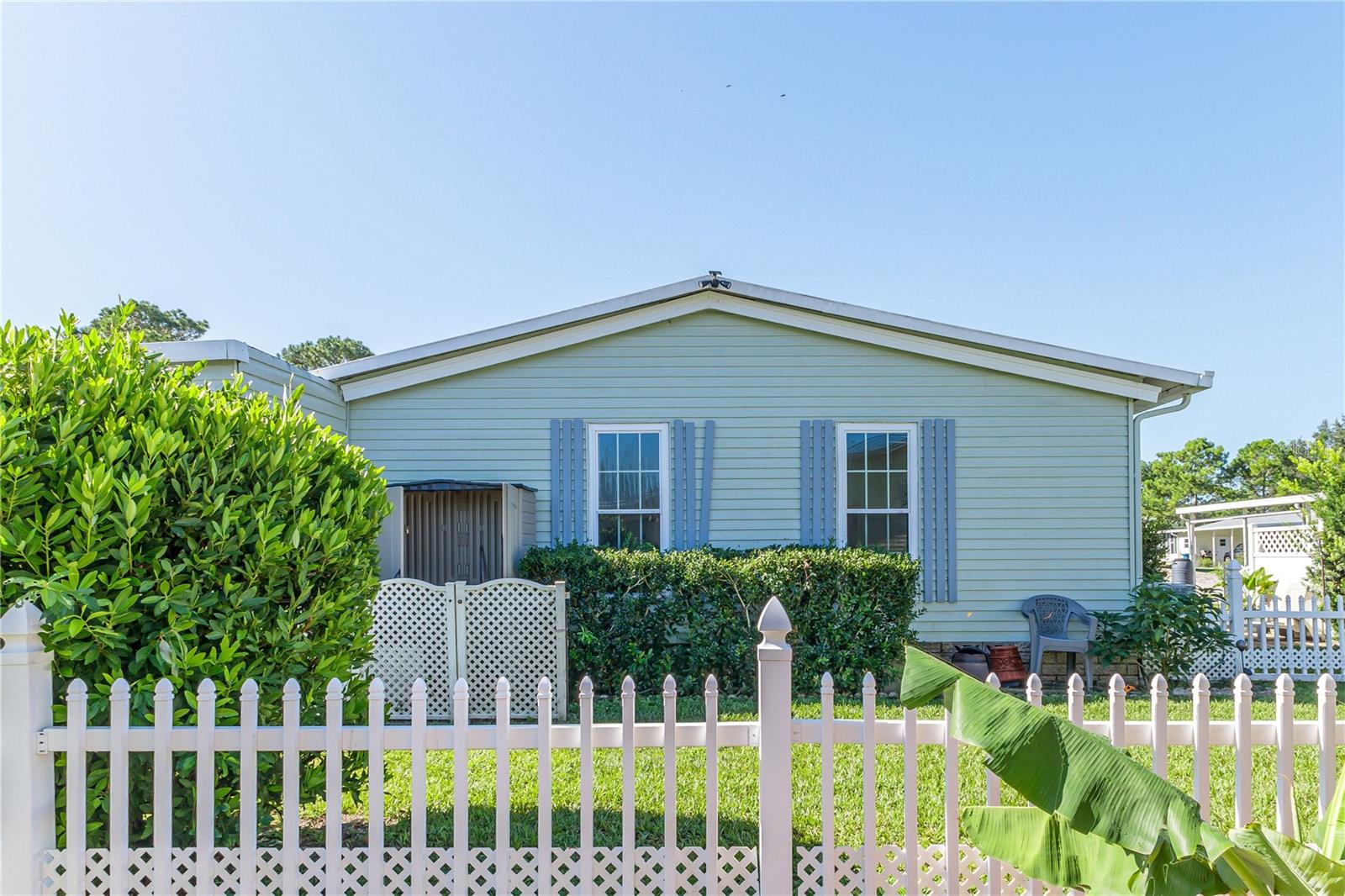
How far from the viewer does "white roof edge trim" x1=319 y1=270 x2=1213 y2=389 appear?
8.64m

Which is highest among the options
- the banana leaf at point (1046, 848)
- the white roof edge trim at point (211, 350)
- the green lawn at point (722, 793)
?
the white roof edge trim at point (211, 350)

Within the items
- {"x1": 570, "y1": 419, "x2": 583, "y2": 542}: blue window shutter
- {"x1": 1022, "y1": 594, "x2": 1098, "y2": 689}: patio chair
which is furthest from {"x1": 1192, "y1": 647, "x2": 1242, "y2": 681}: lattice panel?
{"x1": 570, "y1": 419, "x2": 583, "y2": 542}: blue window shutter

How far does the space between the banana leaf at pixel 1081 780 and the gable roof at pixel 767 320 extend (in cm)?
716

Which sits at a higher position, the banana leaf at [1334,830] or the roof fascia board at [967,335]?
the roof fascia board at [967,335]

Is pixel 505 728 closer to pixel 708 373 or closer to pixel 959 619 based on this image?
pixel 708 373

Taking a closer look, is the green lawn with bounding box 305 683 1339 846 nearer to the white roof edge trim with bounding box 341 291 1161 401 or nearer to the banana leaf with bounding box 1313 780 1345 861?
the banana leaf with bounding box 1313 780 1345 861

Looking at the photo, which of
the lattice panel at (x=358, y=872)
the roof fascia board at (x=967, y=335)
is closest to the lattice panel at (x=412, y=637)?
the lattice panel at (x=358, y=872)

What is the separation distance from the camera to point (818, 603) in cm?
764

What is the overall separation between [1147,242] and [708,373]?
7.66m

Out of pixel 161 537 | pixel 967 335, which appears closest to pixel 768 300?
pixel 967 335

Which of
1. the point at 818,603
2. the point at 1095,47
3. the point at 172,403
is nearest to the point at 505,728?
the point at 172,403

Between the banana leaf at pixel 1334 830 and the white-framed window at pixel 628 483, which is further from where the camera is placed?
the white-framed window at pixel 628 483

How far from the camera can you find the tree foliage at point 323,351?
3803cm

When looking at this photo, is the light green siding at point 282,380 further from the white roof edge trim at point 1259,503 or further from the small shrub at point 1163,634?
the white roof edge trim at point 1259,503
